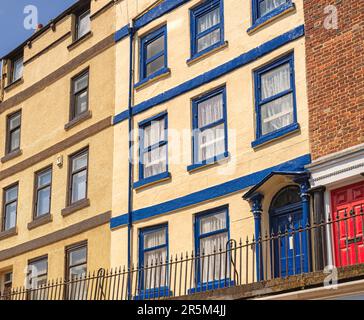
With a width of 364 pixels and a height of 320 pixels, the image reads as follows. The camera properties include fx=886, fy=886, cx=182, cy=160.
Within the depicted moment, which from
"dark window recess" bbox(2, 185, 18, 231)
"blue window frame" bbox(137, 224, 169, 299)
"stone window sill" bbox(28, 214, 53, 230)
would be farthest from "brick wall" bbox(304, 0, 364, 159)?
"dark window recess" bbox(2, 185, 18, 231)

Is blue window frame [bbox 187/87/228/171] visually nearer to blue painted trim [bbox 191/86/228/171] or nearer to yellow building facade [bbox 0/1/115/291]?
blue painted trim [bbox 191/86/228/171]

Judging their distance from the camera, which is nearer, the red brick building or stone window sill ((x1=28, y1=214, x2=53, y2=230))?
the red brick building

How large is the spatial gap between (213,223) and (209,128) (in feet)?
7.31

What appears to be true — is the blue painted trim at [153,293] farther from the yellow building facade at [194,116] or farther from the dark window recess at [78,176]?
the dark window recess at [78,176]

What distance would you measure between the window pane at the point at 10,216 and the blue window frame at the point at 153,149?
19.8 feet

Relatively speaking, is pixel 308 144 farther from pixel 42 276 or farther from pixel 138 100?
pixel 42 276

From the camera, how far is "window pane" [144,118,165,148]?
2148 cm

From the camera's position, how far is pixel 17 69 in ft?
94.2

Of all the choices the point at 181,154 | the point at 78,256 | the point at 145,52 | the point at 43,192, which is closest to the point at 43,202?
the point at 43,192

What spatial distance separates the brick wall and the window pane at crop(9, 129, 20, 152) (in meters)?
12.0

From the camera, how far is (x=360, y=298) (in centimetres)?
1423

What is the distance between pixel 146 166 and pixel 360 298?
8651mm

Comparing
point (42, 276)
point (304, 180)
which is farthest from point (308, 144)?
point (42, 276)
